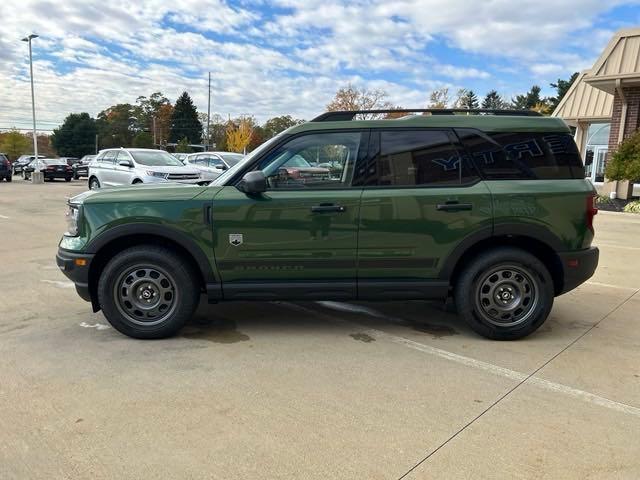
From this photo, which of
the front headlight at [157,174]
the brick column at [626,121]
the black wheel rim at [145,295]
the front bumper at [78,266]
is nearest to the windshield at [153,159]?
the front headlight at [157,174]

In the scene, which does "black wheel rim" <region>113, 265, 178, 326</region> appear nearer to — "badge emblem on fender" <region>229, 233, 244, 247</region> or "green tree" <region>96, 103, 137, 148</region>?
"badge emblem on fender" <region>229, 233, 244, 247</region>

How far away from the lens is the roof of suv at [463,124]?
432 cm

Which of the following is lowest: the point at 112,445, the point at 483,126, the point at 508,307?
the point at 112,445

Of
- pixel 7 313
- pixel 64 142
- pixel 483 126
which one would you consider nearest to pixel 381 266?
pixel 483 126

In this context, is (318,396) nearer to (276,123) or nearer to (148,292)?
(148,292)

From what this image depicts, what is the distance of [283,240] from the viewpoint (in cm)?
420

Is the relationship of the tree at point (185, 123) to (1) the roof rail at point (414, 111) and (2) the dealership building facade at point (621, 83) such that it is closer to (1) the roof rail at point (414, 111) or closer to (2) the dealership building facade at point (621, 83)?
(2) the dealership building facade at point (621, 83)

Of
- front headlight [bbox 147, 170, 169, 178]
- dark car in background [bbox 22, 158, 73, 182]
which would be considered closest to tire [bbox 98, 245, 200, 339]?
front headlight [bbox 147, 170, 169, 178]

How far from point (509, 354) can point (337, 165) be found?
2.12m

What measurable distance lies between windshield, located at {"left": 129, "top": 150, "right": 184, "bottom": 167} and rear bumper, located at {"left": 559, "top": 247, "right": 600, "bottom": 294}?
13.0 m

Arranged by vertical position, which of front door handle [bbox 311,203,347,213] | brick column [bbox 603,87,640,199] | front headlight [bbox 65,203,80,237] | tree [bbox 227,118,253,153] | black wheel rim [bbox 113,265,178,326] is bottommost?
black wheel rim [bbox 113,265,178,326]

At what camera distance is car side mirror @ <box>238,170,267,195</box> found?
13.3 ft

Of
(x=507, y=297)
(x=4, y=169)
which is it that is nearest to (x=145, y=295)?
(x=507, y=297)

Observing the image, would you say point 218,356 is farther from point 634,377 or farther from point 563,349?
point 634,377
